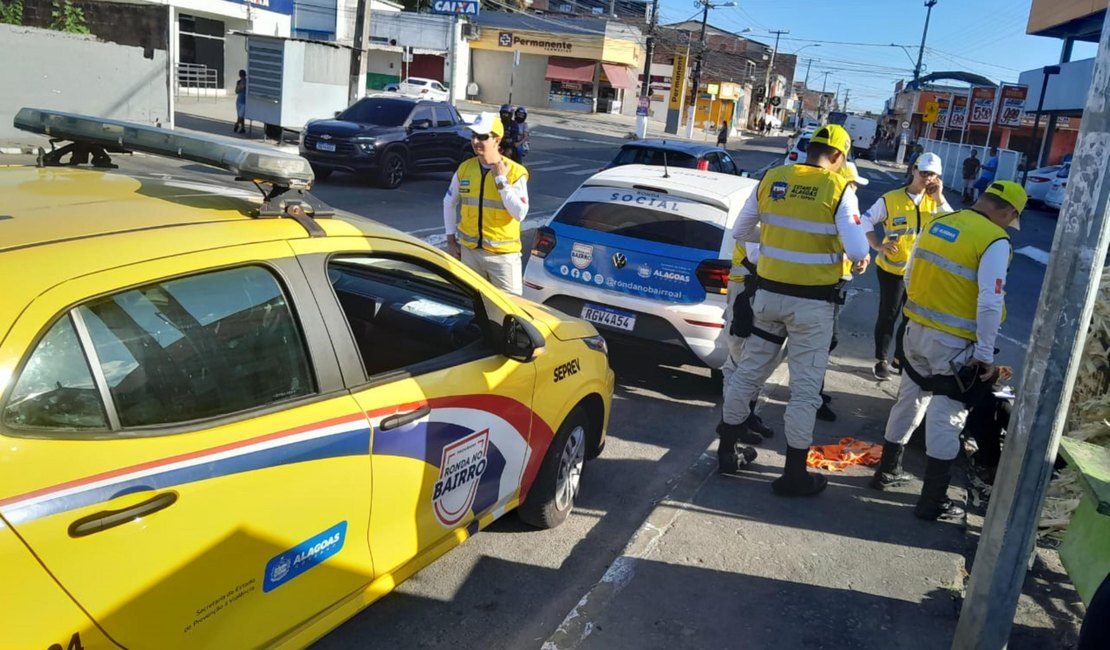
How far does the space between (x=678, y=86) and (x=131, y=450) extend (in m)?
48.4

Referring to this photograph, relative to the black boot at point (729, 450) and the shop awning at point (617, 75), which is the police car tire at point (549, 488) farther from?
the shop awning at point (617, 75)

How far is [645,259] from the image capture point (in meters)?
6.07

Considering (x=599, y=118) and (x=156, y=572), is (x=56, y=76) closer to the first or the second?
(x=156, y=572)

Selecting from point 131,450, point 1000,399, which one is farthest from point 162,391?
point 1000,399

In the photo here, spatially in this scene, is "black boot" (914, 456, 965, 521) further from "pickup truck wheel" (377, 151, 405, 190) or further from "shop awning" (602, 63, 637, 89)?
"shop awning" (602, 63, 637, 89)

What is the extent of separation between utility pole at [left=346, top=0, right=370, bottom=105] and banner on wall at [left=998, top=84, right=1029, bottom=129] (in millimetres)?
27961

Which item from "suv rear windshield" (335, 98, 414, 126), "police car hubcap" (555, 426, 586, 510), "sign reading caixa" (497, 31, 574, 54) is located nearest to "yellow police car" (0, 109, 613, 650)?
"police car hubcap" (555, 426, 586, 510)

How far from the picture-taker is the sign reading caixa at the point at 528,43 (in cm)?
5478

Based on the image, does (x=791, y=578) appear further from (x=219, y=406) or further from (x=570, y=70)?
(x=570, y=70)

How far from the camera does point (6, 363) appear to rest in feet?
6.33

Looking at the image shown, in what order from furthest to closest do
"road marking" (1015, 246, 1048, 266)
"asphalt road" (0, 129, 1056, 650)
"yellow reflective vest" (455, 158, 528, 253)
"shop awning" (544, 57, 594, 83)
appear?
"shop awning" (544, 57, 594, 83)
"road marking" (1015, 246, 1048, 266)
"yellow reflective vest" (455, 158, 528, 253)
"asphalt road" (0, 129, 1056, 650)

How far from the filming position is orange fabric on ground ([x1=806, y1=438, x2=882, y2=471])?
5.31m

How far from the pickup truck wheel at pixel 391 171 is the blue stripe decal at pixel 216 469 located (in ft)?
45.3

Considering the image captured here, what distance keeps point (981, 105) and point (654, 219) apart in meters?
44.5
